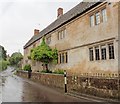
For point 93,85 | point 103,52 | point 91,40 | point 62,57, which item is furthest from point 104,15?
point 62,57

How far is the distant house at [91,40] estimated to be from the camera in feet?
47.7

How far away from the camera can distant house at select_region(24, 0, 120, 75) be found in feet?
47.7

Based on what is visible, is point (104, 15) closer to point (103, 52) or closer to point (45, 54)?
point (103, 52)

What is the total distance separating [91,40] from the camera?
16.8 metres

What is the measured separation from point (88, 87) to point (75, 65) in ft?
19.0

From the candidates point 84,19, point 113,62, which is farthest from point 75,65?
point 113,62

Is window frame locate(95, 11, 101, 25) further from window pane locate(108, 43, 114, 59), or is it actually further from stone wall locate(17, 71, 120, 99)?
stone wall locate(17, 71, 120, 99)

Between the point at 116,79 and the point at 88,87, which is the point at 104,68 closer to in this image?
the point at 88,87

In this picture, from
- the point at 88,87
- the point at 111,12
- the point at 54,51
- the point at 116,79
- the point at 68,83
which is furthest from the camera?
the point at 54,51

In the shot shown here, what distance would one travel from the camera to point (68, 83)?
16.5 m

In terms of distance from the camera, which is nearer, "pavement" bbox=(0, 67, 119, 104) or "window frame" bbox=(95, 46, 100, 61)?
"pavement" bbox=(0, 67, 119, 104)

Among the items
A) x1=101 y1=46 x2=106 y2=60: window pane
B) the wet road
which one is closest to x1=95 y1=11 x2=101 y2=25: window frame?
x1=101 y1=46 x2=106 y2=60: window pane

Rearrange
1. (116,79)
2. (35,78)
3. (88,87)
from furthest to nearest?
(35,78) < (88,87) < (116,79)

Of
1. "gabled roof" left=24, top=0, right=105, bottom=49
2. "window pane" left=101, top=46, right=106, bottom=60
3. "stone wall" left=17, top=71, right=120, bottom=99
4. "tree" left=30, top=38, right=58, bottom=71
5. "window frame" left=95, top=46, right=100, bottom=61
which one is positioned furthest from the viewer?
"tree" left=30, top=38, right=58, bottom=71
